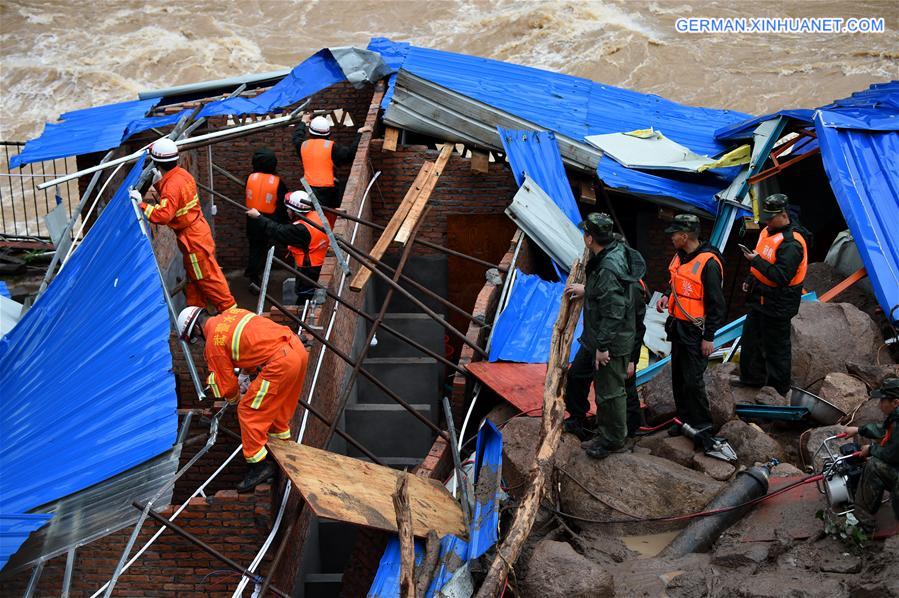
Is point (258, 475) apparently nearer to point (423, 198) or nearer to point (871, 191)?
point (423, 198)

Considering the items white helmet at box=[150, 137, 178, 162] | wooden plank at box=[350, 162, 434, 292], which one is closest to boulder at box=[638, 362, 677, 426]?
wooden plank at box=[350, 162, 434, 292]

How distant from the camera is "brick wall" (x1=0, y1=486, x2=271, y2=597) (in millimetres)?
7422

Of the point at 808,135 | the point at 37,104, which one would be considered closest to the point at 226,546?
the point at 808,135

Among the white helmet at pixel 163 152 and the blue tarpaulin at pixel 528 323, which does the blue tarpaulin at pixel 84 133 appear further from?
the blue tarpaulin at pixel 528 323

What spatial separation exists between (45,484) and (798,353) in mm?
6287

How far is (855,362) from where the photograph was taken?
896 cm

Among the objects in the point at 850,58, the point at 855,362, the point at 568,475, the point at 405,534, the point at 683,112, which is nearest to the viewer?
the point at 405,534

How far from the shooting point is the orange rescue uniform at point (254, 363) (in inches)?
268

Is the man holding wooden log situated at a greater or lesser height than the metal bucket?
greater

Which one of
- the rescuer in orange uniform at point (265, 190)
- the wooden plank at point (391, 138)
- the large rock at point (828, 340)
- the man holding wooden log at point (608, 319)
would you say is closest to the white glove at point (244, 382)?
the man holding wooden log at point (608, 319)

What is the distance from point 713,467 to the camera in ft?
24.1

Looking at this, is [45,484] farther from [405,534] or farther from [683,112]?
[683,112]

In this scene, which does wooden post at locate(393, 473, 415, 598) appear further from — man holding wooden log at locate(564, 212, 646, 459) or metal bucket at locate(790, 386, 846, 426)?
metal bucket at locate(790, 386, 846, 426)

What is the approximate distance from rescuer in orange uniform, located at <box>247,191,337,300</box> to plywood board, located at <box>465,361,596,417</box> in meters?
1.87
